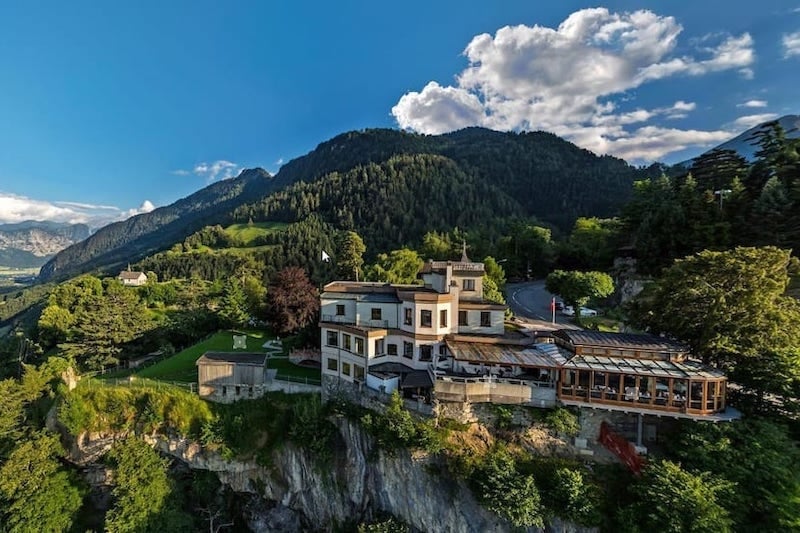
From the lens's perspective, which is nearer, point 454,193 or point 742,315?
point 742,315

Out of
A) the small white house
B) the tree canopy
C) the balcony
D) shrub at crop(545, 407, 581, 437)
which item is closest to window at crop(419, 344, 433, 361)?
the balcony

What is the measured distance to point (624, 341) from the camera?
23578 mm

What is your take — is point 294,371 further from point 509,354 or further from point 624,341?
point 624,341

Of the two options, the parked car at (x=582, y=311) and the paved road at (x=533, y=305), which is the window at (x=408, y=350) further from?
the parked car at (x=582, y=311)

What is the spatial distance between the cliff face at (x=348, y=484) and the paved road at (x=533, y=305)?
19.1 meters

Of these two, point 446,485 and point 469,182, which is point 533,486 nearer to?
point 446,485

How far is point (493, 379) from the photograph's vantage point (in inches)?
934

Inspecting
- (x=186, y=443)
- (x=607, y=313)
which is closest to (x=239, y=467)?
(x=186, y=443)

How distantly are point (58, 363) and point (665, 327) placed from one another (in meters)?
55.6

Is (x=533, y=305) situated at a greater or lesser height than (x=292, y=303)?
→ lesser

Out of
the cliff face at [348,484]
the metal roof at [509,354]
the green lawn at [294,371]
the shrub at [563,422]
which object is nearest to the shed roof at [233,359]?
the green lawn at [294,371]

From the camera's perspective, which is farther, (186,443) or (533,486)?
(186,443)

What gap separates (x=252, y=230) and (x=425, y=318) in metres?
134

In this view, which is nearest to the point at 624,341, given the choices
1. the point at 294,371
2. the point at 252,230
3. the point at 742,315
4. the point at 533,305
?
the point at 742,315
